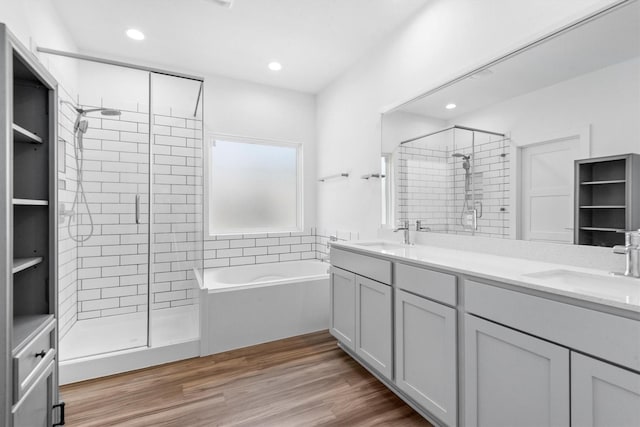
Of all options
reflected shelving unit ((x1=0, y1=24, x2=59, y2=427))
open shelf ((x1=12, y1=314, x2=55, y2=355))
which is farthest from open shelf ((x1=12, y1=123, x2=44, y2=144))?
open shelf ((x1=12, y1=314, x2=55, y2=355))

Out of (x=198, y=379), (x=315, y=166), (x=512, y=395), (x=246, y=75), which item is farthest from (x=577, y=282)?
(x=246, y=75)

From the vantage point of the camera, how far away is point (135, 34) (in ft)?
8.88

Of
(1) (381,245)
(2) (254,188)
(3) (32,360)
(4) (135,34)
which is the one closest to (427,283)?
(1) (381,245)

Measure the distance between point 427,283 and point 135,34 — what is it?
3.17 meters

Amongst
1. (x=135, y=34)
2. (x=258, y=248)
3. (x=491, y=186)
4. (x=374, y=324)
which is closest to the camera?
(x=491, y=186)

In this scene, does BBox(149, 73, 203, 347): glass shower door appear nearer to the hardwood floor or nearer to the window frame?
the hardwood floor

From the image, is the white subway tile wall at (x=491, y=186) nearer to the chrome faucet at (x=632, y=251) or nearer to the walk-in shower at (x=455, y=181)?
the walk-in shower at (x=455, y=181)

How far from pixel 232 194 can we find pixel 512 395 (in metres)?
3.22

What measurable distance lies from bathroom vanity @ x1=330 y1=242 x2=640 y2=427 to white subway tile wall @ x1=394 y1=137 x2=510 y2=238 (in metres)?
0.25

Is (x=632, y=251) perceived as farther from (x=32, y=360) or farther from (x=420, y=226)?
(x=32, y=360)

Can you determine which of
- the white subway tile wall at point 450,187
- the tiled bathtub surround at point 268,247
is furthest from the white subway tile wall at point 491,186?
the tiled bathtub surround at point 268,247

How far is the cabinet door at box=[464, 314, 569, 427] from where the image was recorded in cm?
108

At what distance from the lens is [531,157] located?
1.67 m

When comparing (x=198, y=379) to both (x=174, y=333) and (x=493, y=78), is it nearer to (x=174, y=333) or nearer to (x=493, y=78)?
(x=174, y=333)
